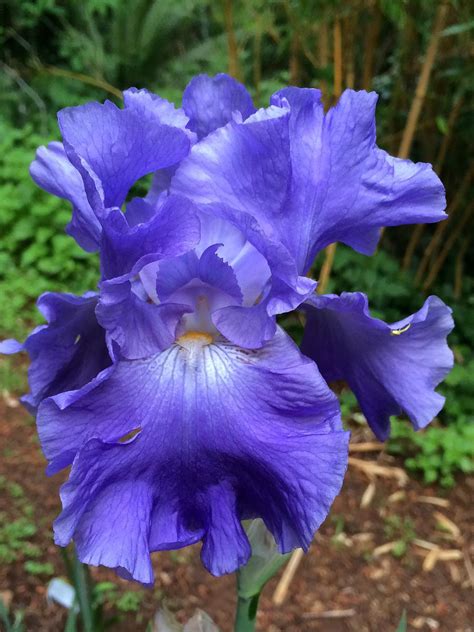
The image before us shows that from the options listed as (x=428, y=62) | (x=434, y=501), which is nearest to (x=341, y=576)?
(x=434, y=501)

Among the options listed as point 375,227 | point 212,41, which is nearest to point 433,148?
point 375,227

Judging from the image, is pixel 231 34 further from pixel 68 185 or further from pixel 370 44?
pixel 68 185

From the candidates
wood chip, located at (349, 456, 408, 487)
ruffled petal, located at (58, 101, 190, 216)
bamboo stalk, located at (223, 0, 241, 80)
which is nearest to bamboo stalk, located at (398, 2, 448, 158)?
bamboo stalk, located at (223, 0, 241, 80)

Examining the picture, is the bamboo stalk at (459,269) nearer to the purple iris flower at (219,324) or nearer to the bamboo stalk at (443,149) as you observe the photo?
the bamboo stalk at (443,149)

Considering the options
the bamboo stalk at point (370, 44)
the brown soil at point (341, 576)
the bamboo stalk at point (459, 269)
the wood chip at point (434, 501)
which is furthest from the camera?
the bamboo stalk at point (459, 269)

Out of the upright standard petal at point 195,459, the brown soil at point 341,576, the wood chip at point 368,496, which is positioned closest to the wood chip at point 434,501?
the brown soil at point 341,576

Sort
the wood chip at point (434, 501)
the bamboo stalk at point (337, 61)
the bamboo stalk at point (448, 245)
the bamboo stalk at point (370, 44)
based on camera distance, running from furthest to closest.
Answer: the bamboo stalk at point (448, 245) → the bamboo stalk at point (370, 44) → the wood chip at point (434, 501) → the bamboo stalk at point (337, 61)
